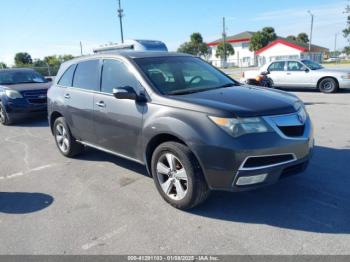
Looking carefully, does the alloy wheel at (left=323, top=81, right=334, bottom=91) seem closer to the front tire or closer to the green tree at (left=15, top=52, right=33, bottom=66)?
the front tire

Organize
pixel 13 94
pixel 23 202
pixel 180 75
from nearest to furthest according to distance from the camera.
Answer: pixel 23 202, pixel 180 75, pixel 13 94

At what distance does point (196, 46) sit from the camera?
67688 mm

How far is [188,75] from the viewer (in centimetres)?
471

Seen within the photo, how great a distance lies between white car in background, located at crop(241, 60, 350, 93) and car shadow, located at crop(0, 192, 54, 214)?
10.1 m

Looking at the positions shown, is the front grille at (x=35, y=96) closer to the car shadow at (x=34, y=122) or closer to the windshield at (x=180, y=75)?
the car shadow at (x=34, y=122)

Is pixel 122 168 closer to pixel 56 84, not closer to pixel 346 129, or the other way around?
pixel 56 84

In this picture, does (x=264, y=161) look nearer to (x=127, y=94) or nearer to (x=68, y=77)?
(x=127, y=94)

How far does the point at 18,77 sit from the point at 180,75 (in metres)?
8.46

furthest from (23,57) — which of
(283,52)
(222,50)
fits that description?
(283,52)

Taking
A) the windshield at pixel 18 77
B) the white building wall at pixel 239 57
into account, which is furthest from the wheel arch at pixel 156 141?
the white building wall at pixel 239 57

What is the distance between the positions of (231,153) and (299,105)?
1.29 metres

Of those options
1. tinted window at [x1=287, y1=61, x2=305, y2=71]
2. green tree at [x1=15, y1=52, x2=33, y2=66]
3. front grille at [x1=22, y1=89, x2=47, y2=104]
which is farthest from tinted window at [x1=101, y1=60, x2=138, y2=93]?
green tree at [x1=15, y1=52, x2=33, y2=66]

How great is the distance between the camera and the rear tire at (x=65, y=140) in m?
5.94

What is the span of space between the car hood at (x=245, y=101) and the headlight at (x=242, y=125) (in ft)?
0.20
